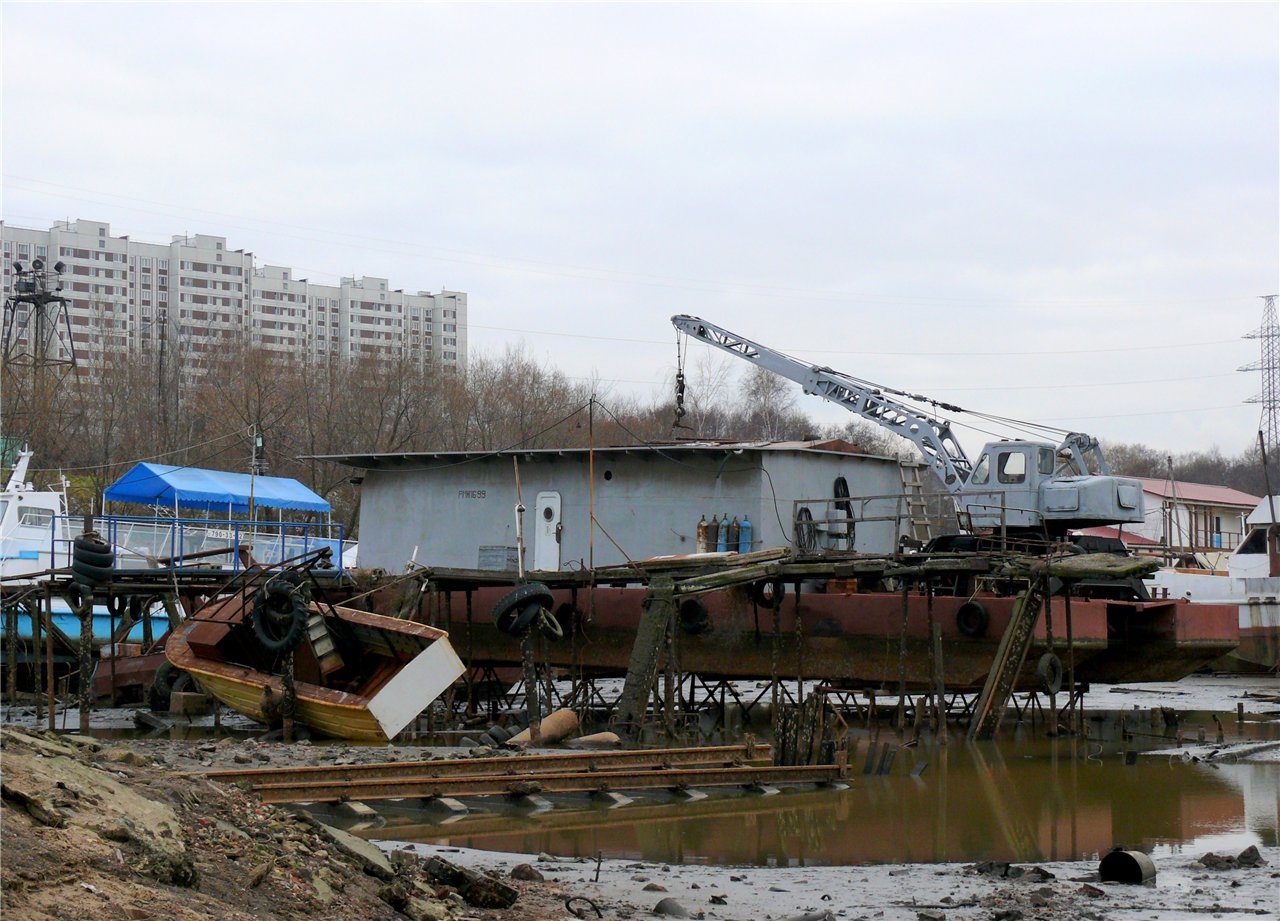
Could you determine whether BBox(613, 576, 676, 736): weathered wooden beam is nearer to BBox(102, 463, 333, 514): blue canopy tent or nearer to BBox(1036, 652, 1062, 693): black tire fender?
BBox(1036, 652, 1062, 693): black tire fender

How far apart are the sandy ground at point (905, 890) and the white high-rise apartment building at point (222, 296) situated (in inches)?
3581

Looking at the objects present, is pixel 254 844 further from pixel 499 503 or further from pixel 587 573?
pixel 499 503

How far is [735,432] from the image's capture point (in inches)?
3135

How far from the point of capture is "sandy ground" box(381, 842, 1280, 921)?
10617 millimetres

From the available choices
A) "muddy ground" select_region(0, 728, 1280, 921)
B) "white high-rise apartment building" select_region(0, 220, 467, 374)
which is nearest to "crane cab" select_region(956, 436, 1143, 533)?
"muddy ground" select_region(0, 728, 1280, 921)

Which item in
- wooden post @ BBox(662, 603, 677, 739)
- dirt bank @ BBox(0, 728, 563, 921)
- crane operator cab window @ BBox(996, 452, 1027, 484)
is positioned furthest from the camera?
crane operator cab window @ BBox(996, 452, 1027, 484)

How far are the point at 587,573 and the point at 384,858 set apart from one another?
566 inches

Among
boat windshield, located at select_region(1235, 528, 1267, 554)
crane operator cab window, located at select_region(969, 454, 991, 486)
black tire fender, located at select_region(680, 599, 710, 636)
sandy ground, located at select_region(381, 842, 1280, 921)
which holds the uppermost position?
crane operator cab window, located at select_region(969, 454, 991, 486)

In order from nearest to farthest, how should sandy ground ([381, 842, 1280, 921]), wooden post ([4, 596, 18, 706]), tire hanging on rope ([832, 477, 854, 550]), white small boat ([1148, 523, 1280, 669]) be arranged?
1. sandy ground ([381, 842, 1280, 921])
2. wooden post ([4, 596, 18, 706])
3. tire hanging on rope ([832, 477, 854, 550])
4. white small boat ([1148, 523, 1280, 669])

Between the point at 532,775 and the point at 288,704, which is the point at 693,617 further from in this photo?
the point at 532,775

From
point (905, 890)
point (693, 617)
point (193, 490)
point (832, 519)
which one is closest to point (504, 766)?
point (905, 890)

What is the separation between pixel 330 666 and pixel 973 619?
10.8 metres

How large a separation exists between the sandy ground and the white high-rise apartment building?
3581 inches

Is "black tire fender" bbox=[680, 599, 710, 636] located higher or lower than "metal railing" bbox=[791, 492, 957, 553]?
lower
